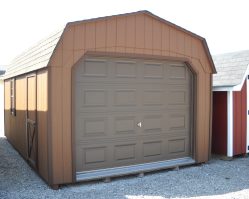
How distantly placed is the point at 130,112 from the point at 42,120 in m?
1.77

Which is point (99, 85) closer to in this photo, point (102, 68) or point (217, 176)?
point (102, 68)

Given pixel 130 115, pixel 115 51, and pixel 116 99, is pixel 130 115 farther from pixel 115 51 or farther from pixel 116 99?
pixel 115 51

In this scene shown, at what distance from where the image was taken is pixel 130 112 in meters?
6.57

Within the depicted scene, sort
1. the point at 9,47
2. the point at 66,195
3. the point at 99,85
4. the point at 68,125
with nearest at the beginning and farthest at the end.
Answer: the point at 66,195, the point at 68,125, the point at 99,85, the point at 9,47

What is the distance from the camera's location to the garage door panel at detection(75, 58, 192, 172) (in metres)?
6.10

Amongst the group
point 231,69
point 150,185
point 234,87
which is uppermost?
point 231,69

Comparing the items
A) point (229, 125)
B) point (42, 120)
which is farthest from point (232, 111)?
point (42, 120)

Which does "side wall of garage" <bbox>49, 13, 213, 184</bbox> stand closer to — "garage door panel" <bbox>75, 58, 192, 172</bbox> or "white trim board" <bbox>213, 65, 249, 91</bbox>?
"garage door panel" <bbox>75, 58, 192, 172</bbox>

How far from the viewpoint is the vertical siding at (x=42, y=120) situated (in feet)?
18.7

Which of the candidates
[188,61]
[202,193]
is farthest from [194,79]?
[202,193]

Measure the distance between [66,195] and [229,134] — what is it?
15.1ft

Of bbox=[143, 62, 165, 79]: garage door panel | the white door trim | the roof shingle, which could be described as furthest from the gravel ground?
the roof shingle

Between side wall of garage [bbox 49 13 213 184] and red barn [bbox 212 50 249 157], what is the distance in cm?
84

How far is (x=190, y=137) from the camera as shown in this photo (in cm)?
745
